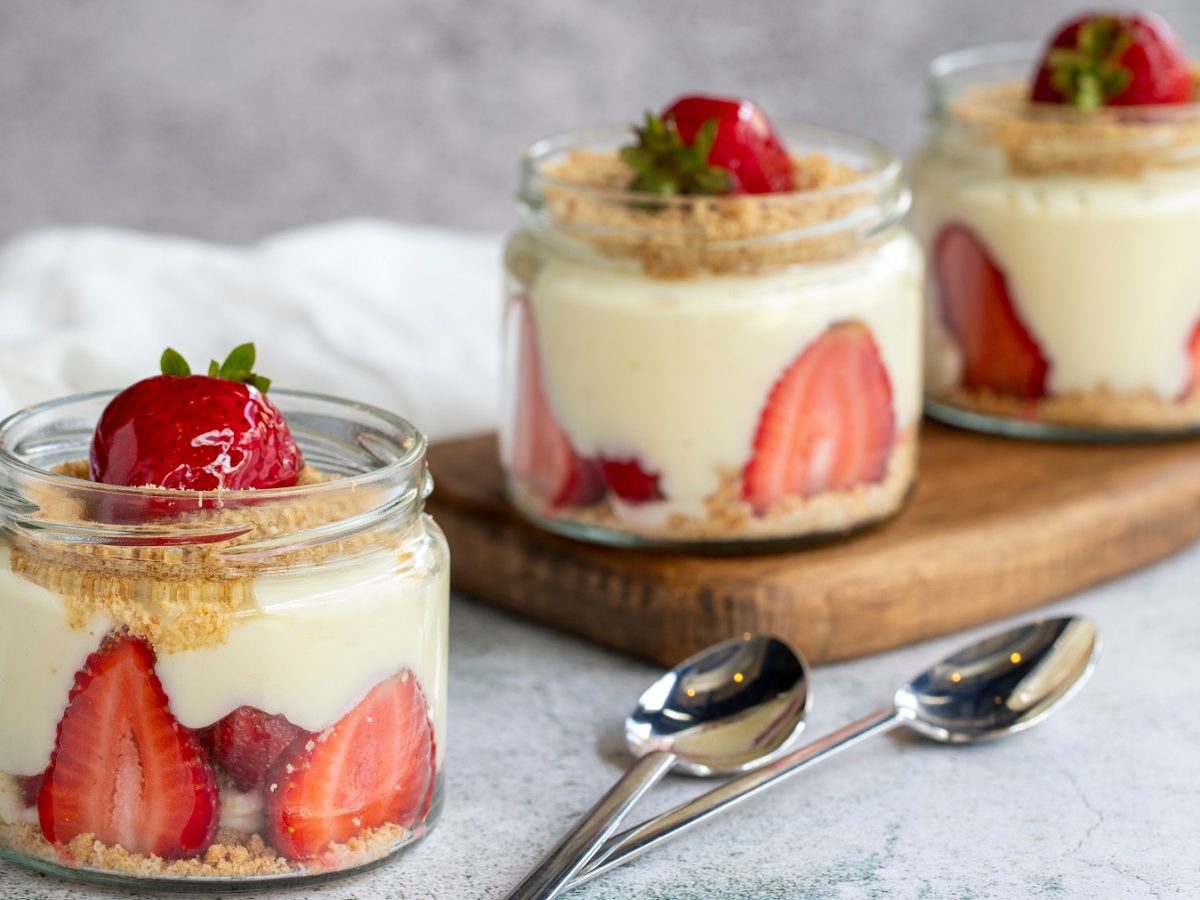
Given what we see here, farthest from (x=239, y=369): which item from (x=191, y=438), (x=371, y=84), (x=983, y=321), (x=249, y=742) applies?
(x=371, y=84)

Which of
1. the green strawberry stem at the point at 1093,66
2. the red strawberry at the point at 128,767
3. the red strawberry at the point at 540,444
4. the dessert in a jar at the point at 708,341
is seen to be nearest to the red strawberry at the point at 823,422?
the dessert in a jar at the point at 708,341

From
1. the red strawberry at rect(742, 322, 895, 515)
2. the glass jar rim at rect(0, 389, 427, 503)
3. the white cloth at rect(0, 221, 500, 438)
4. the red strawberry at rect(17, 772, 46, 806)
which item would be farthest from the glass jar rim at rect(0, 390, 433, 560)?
the white cloth at rect(0, 221, 500, 438)

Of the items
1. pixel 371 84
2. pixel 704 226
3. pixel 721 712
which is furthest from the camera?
pixel 371 84

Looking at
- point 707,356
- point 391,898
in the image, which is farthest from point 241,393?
point 707,356

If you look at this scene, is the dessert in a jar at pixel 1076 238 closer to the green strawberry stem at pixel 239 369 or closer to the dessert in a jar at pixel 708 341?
the dessert in a jar at pixel 708 341

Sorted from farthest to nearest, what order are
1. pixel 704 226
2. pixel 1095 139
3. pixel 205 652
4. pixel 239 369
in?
pixel 1095 139, pixel 704 226, pixel 239 369, pixel 205 652

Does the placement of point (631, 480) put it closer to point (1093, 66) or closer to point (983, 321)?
point (983, 321)

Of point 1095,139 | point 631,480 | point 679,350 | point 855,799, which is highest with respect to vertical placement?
point 1095,139

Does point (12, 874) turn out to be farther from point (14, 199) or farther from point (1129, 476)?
point (14, 199)
